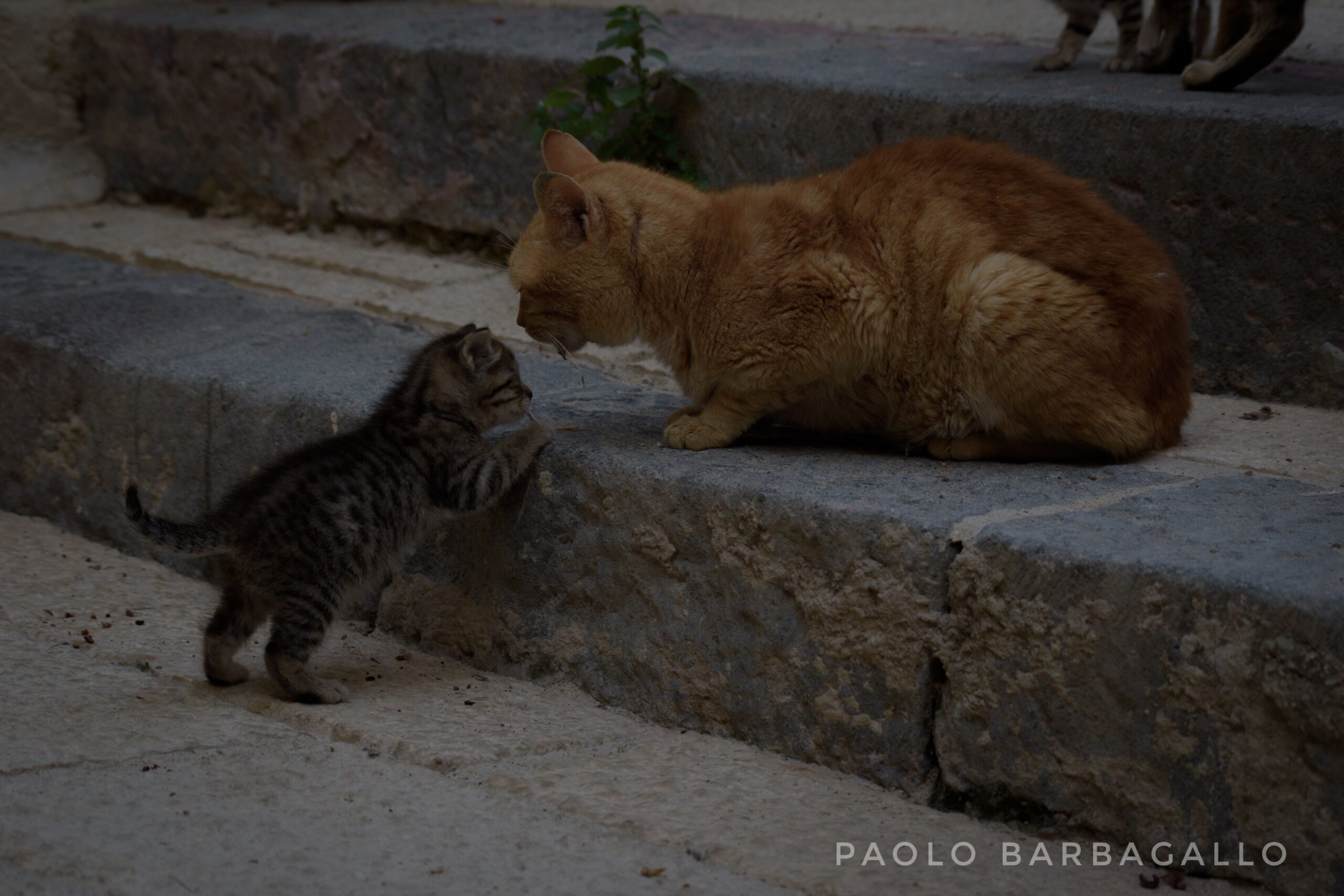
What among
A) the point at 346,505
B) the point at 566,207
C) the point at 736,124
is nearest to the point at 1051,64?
the point at 736,124

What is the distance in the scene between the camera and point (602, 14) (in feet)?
22.0

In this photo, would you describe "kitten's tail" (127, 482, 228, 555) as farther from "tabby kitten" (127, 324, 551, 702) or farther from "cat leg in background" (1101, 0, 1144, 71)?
"cat leg in background" (1101, 0, 1144, 71)

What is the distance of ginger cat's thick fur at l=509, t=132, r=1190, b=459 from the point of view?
338cm

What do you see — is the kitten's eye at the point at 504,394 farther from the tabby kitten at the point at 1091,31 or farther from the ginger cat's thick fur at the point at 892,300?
the tabby kitten at the point at 1091,31

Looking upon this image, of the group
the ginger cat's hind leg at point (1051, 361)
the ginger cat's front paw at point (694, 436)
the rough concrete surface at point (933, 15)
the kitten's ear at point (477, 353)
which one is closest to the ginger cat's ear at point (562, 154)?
the kitten's ear at point (477, 353)

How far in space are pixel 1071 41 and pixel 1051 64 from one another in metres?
0.16

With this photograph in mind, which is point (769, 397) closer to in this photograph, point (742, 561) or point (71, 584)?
point (742, 561)

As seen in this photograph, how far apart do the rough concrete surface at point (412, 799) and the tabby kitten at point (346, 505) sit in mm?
203

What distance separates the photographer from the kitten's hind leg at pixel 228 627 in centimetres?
365

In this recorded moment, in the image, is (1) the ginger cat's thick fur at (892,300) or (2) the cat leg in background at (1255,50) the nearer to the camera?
(1) the ginger cat's thick fur at (892,300)

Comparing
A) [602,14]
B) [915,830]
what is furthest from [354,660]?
[602,14]

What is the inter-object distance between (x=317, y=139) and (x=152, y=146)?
1.19m

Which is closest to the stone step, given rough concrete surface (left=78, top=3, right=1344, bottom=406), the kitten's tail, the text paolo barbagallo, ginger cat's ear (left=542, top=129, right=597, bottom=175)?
the text paolo barbagallo

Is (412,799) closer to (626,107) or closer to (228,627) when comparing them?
(228,627)
